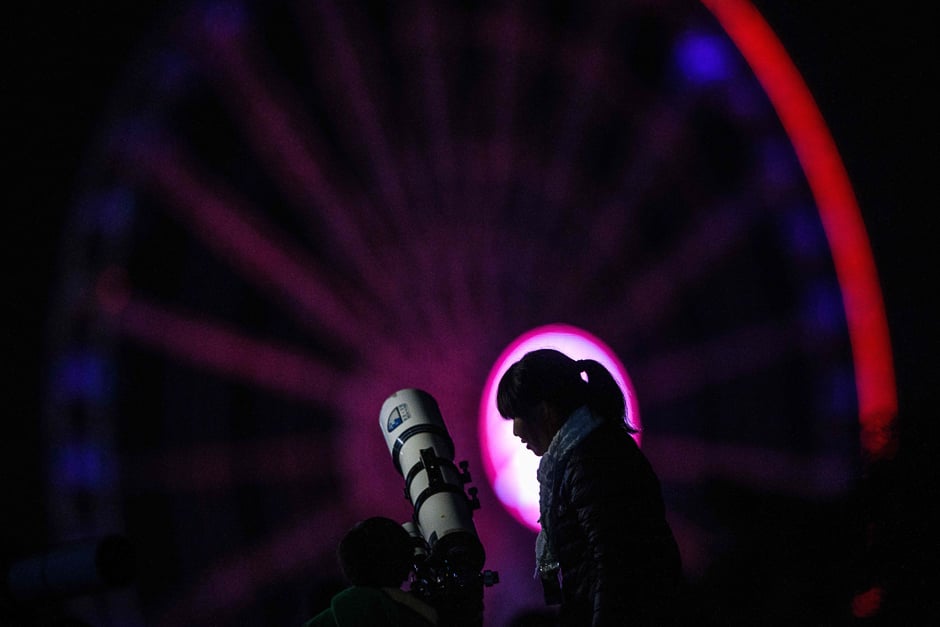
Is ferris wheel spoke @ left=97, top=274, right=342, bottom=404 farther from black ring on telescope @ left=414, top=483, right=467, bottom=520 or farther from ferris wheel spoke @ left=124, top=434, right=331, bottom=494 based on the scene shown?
black ring on telescope @ left=414, top=483, right=467, bottom=520

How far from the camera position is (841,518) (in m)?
3.22

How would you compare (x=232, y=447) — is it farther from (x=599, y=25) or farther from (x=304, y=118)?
(x=599, y=25)

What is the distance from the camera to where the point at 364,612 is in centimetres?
221

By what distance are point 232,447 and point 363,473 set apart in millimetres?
1016

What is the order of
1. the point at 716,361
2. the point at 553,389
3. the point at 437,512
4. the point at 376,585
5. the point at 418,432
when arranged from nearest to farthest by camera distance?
the point at 376,585
the point at 553,389
the point at 437,512
the point at 418,432
the point at 716,361

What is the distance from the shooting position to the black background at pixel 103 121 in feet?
17.3

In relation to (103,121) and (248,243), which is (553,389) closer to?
(103,121)

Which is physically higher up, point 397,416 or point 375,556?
point 397,416

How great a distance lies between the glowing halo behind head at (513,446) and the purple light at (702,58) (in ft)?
6.89

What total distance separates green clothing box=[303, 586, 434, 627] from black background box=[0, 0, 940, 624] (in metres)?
3.37

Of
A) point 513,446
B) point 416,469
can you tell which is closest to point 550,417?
point 416,469

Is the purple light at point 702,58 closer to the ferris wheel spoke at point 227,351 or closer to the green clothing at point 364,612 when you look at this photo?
the ferris wheel spoke at point 227,351

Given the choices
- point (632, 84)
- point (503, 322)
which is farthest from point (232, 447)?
point (632, 84)

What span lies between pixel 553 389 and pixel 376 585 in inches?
26.9
